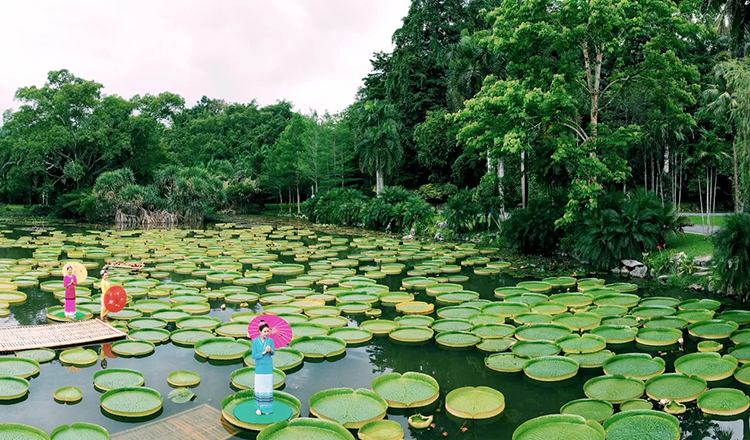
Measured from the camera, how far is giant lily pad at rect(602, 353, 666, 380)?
595 centimetres

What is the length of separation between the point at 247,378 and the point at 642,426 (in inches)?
164

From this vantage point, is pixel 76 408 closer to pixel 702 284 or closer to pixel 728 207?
pixel 702 284

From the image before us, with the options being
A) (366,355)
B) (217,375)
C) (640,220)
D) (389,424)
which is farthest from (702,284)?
(217,375)

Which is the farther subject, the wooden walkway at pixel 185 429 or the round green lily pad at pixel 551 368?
the round green lily pad at pixel 551 368

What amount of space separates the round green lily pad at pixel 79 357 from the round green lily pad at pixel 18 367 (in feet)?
1.17

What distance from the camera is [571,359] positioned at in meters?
6.40

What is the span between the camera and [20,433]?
4477mm

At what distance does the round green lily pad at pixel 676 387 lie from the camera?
5375 mm

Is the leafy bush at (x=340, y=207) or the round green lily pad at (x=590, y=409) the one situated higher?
the leafy bush at (x=340, y=207)

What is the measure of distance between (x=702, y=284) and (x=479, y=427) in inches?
334

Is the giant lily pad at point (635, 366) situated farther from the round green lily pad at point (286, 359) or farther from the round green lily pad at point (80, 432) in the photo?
Result: the round green lily pad at point (80, 432)

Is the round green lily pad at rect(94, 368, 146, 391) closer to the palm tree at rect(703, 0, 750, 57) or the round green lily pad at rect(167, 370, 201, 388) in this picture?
the round green lily pad at rect(167, 370, 201, 388)

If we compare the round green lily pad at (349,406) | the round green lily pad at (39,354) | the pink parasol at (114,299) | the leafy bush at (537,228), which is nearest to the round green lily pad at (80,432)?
the round green lily pad at (349,406)

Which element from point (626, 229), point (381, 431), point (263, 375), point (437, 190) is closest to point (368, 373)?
point (381, 431)
